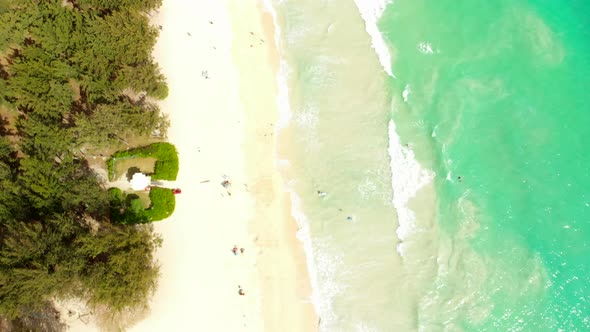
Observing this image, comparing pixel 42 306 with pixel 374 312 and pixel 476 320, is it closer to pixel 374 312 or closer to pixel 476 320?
pixel 374 312

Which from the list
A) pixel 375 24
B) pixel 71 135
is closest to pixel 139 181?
pixel 71 135

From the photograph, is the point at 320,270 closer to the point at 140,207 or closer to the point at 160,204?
the point at 160,204

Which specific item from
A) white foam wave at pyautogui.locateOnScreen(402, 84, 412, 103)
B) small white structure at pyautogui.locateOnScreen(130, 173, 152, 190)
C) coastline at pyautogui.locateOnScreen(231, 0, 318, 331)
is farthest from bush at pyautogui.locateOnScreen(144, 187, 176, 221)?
white foam wave at pyautogui.locateOnScreen(402, 84, 412, 103)

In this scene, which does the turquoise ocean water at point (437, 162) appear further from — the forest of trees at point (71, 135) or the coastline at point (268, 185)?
the forest of trees at point (71, 135)

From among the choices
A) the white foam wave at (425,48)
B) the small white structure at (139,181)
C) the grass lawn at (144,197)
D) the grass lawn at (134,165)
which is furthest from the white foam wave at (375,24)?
the grass lawn at (144,197)

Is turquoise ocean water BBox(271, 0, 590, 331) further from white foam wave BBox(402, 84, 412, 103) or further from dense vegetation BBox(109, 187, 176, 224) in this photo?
dense vegetation BBox(109, 187, 176, 224)

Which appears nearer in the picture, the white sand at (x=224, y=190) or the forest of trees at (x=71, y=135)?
the forest of trees at (x=71, y=135)
